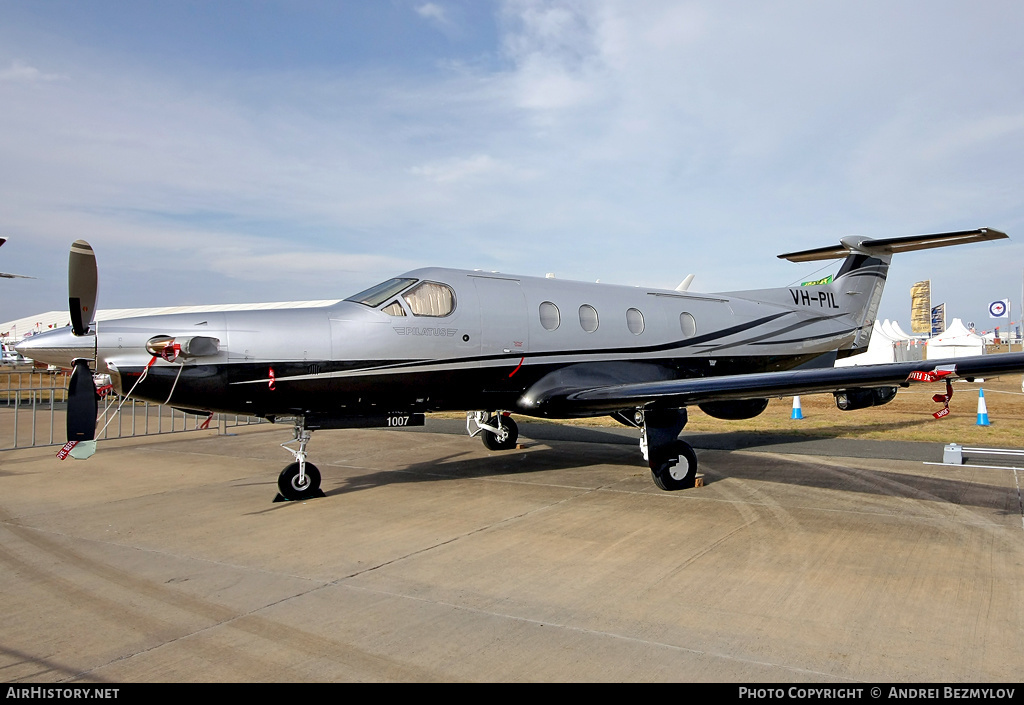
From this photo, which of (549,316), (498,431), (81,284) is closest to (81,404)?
(81,284)

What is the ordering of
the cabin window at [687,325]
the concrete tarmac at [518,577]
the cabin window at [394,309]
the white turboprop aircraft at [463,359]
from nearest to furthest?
the concrete tarmac at [518,577] < the white turboprop aircraft at [463,359] < the cabin window at [394,309] < the cabin window at [687,325]

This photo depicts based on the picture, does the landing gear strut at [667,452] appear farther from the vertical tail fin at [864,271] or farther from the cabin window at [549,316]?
the vertical tail fin at [864,271]

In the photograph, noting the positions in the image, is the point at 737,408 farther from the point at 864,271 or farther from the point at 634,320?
the point at 864,271

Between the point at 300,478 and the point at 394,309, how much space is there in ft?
8.31

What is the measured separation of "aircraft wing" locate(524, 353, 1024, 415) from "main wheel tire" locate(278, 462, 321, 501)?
3178 mm

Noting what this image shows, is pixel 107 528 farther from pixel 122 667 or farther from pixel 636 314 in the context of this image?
pixel 636 314

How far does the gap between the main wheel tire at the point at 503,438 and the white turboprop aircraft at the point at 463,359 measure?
233 centimetres

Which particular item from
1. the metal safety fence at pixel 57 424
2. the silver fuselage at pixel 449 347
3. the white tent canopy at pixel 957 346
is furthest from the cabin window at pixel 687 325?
the white tent canopy at pixel 957 346

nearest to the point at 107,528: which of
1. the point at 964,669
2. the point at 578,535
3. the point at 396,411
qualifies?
the point at 396,411

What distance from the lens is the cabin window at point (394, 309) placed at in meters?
8.69

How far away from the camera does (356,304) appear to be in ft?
28.7

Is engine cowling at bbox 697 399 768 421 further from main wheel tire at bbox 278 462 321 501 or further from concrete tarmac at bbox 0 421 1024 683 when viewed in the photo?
main wheel tire at bbox 278 462 321 501

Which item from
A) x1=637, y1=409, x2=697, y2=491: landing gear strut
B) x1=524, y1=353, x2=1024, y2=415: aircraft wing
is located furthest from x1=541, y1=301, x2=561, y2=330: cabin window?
x1=637, y1=409, x2=697, y2=491: landing gear strut
